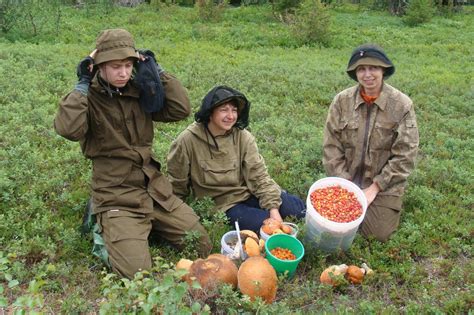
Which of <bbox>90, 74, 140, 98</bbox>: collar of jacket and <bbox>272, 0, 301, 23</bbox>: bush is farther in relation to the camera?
<bbox>272, 0, 301, 23</bbox>: bush

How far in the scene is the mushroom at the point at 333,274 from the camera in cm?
374

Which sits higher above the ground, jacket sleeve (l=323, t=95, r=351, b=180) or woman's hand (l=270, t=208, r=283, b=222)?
jacket sleeve (l=323, t=95, r=351, b=180)

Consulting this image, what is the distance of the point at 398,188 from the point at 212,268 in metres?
2.43

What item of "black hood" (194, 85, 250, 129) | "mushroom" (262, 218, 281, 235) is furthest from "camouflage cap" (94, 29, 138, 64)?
"mushroom" (262, 218, 281, 235)

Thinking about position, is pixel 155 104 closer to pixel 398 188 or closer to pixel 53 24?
pixel 398 188

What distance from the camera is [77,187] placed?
5.25 m

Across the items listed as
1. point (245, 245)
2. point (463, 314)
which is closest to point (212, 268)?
point (245, 245)

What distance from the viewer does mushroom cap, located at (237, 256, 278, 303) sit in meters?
3.26

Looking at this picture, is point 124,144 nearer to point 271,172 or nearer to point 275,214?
point 275,214

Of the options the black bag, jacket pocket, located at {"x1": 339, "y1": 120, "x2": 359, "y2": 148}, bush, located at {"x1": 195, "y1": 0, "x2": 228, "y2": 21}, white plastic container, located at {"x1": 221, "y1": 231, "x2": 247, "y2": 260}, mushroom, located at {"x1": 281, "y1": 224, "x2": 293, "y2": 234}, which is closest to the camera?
white plastic container, located at {"x1": 221, "y1": 231, "x2": 247, "y2": 260}

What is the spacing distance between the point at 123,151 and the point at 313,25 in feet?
37.5

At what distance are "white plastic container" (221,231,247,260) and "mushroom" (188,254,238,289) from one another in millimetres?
333

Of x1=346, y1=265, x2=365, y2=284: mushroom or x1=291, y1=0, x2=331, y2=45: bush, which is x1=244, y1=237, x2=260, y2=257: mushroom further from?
x1=291, y1=0, x2=331, y2=45: bush

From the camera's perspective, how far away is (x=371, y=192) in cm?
484
